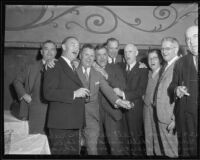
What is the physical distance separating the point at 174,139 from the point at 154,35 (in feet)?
2.68

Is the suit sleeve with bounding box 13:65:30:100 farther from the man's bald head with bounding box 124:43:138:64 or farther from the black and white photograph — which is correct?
the man's bald head with bounding box 124:43:138:64

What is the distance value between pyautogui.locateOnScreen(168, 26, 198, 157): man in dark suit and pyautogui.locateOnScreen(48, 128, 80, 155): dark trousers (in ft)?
2.57

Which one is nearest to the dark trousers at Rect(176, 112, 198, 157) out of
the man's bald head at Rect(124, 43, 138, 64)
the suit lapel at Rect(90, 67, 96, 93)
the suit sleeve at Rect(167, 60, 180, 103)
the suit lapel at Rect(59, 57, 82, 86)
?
the suit sleeve at Rect(167, 60, 180, 103)

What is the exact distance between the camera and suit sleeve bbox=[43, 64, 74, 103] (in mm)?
2186

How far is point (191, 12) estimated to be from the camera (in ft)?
7.48

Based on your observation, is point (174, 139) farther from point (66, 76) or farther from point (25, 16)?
point (25, 16)

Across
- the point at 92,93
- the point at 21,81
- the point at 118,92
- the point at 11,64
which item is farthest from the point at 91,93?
the point at 11,64

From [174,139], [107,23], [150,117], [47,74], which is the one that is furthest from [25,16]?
[174,139]

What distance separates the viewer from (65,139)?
7.21 ft

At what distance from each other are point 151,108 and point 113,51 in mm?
532

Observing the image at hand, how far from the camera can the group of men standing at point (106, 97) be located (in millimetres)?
2201

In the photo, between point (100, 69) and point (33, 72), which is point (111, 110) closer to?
point (100, 69)

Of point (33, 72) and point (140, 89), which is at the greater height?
point (33, 72)

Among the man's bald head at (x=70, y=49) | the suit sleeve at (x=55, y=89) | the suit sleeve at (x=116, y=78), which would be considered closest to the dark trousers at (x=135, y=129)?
the suit sleeve at (x=116, y=78)
